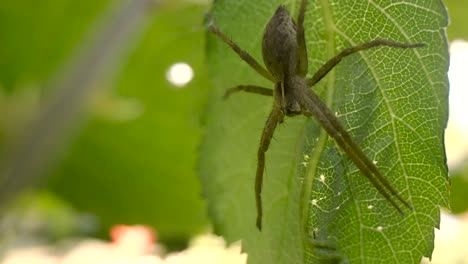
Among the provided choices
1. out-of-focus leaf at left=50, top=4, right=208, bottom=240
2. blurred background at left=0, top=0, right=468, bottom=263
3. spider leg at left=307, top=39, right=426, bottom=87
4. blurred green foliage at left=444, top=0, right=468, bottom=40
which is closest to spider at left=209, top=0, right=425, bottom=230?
spider leg at left=307, top=39, right=426, bottom=87

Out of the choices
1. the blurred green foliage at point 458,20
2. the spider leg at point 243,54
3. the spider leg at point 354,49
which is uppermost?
the blurred green foliage at point 458,20

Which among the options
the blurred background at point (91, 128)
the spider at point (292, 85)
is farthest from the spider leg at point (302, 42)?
the blurred background at point (91, 128)

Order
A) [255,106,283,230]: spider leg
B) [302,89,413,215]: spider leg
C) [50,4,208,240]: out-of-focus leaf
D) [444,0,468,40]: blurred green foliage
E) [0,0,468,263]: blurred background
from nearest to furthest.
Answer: [302,89,413,215]: spider leg → [255,106,283,230]: spider leg → [444,0,468,40]: blurred green foliage → [0,0,468,263]: blurred background → [50,4,208,240]: out-of-focus leaf

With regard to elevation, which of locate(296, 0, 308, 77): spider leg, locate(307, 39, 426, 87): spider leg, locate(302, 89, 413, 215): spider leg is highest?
locate(296, 0, 308, 77): spider leg

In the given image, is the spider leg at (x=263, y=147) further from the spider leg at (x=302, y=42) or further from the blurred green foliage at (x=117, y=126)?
the blurred green foliage at (x=117, y=126)

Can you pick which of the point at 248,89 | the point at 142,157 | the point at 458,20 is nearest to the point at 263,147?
the point at 248,89

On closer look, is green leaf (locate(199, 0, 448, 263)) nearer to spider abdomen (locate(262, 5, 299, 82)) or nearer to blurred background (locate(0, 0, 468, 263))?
spider abdomen (locate(262, 5, 299, 82))

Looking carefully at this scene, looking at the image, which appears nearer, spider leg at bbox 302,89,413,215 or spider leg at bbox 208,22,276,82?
spider leg at bbox 302,89,413,215

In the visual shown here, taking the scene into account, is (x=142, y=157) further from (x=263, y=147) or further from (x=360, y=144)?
(x=360, y=144)
